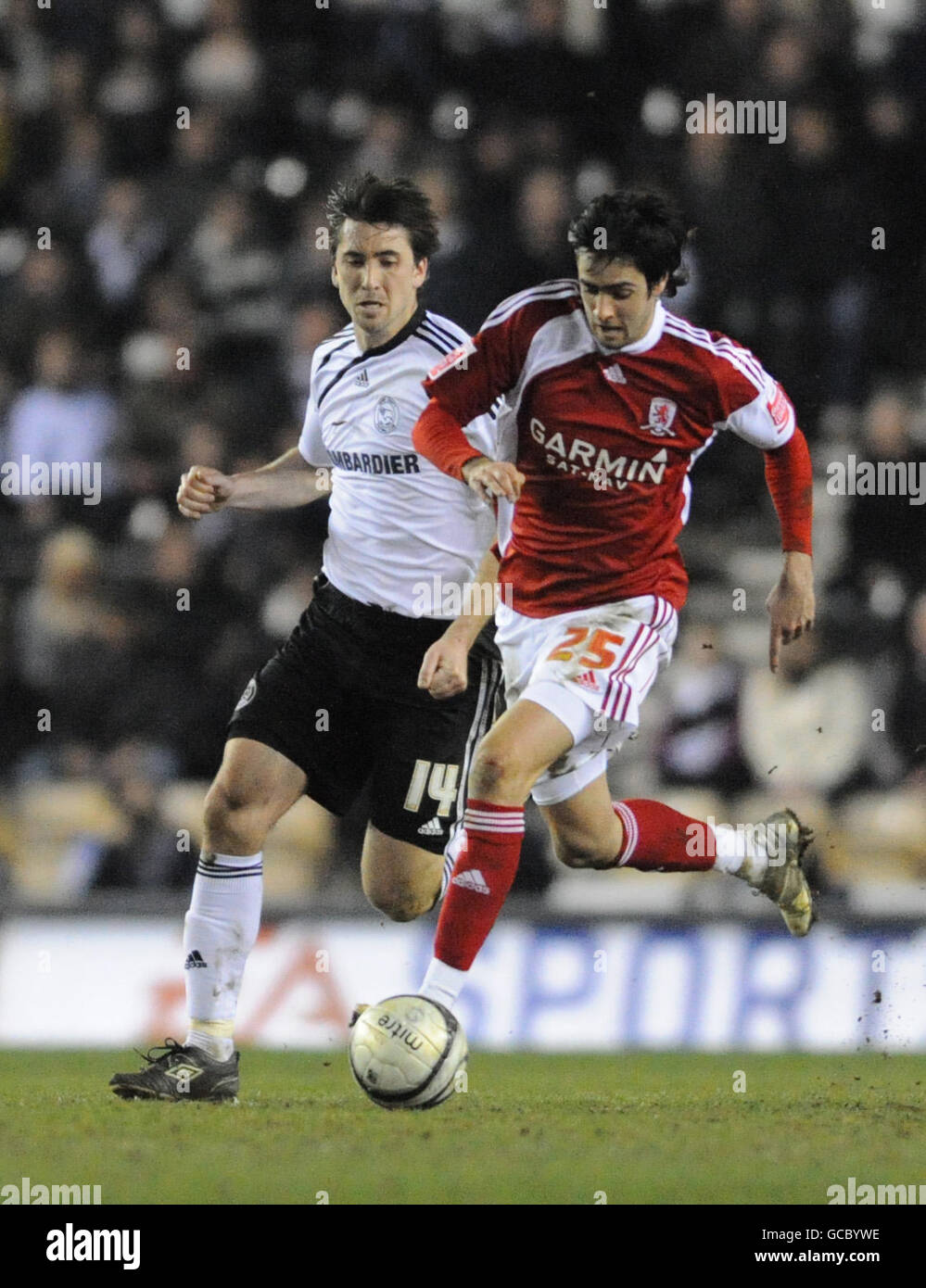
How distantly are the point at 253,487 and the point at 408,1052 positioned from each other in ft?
5.82

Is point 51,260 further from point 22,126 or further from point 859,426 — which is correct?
point 859,426

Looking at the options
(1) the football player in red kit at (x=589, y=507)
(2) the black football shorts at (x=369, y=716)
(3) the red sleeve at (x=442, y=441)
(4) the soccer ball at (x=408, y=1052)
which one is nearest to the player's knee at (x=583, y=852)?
(1) the football player in red kit at (x=589, y=507)

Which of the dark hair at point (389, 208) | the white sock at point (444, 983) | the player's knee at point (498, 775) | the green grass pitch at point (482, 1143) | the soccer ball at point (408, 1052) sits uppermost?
the dark hair at point (389, 208)

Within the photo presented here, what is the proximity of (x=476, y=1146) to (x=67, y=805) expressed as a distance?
17.5 ft

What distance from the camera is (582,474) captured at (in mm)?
5582

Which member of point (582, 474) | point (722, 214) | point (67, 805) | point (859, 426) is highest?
point (722, 214)

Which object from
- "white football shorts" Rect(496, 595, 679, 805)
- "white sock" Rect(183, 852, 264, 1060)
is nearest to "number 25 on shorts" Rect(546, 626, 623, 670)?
"white football shorts" Rect(496, 595, 679, 805)

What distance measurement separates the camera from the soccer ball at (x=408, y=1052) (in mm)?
5074

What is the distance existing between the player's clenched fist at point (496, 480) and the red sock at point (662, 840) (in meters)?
1.33

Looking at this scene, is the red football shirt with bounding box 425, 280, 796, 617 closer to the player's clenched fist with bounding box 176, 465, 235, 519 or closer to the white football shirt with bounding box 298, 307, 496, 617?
the white football shirt with bounding box 298, 307, 496, 617

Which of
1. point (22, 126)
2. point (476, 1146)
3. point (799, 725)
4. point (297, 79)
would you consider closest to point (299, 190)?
point (297, 79)

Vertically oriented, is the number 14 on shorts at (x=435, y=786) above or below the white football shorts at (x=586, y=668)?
below

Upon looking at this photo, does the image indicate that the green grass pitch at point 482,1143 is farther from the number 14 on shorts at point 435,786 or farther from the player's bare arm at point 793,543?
the player's bare arm at point 793,543

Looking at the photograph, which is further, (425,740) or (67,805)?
(67,805)
